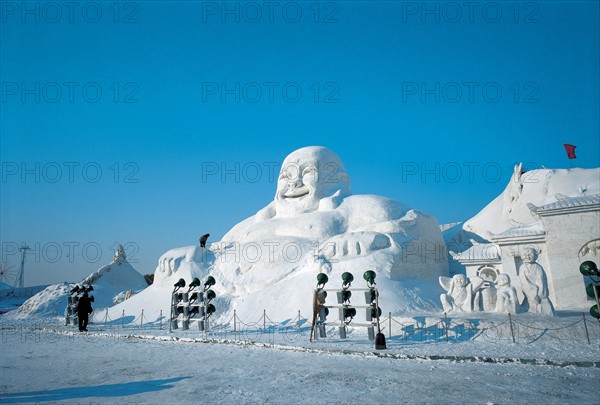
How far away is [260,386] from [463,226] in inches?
1246

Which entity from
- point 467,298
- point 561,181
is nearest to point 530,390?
point 467,298

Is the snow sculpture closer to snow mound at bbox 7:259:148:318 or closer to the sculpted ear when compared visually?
snow mound at bbox 7:259:148:318

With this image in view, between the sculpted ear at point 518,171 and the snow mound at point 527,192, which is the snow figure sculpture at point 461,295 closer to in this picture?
the snow mound at point 527,192

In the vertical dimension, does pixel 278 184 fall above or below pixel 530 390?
above

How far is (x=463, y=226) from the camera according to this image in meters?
34.4

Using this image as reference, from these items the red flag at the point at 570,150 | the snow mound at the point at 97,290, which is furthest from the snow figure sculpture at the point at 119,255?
the red flag at the point at 570,150

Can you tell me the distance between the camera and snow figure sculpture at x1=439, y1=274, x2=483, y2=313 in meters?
12.2

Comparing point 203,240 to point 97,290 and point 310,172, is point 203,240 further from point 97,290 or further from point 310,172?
point 97,290

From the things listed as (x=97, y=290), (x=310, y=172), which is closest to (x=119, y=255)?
(x=97, y=290)

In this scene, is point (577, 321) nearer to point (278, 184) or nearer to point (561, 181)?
point (278, 184)

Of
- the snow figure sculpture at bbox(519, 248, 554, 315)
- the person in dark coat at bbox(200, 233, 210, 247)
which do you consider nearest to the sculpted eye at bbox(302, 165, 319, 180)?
the person in dark coat at bbox(200, 233, 210, 247)

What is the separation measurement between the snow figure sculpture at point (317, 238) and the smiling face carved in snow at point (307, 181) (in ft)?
0.17

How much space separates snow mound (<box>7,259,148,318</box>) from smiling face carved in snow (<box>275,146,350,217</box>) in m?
12.0

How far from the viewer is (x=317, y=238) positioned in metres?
18.5
